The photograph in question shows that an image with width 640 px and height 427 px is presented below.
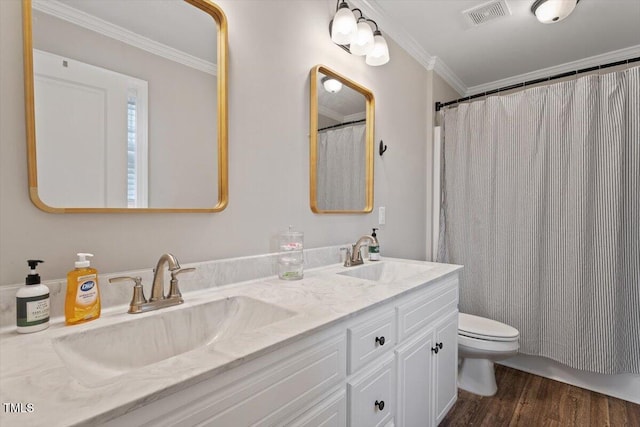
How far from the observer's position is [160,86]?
1037 millimetres

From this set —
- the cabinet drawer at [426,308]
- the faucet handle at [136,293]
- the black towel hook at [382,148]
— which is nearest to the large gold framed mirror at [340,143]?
the black towel hook at [382,148]

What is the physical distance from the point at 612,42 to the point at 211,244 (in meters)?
3.11

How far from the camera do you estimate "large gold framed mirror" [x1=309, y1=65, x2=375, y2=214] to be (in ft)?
Result: 5.11

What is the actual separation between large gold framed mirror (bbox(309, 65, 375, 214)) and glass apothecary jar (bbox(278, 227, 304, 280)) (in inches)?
9.0

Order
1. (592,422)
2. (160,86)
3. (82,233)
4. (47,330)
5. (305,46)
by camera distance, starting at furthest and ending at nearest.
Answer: (592,422)
(305,46)
(160,86)
(82,233)
(47,330)

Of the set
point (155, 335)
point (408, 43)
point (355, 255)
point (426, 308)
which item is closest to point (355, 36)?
point (408, 43)

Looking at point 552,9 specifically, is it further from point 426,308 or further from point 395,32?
point 426,308

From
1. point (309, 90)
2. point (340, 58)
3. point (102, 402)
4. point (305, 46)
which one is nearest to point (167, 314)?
point (102, 402)

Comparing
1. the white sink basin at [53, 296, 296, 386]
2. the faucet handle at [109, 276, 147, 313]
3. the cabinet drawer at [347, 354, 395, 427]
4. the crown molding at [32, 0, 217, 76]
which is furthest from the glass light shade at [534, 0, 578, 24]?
the faucet handle at [109, 276, 147, 313]

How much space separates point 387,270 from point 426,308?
0.44m

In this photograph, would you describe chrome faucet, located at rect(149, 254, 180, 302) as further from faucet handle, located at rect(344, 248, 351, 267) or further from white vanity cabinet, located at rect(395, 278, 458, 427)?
faucet handle, located at rect(344, 248, 351, 267)

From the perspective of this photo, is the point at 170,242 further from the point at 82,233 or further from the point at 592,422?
the point at 592,422

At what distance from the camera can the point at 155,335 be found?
86cm

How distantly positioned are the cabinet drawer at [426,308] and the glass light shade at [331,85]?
→ 3.74 ft
